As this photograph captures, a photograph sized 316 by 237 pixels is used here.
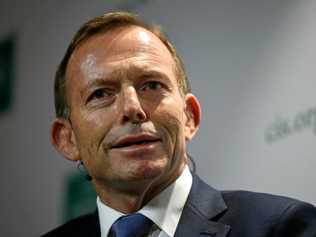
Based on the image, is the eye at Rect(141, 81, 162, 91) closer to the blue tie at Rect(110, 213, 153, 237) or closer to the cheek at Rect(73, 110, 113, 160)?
the cheek at Rect(73, 110, 113, 160)

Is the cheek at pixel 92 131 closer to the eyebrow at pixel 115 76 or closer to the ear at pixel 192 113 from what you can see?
the eyebrow at pixel 115 76

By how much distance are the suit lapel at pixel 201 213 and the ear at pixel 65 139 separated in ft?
0.94

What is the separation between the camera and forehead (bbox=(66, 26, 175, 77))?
1425 mm

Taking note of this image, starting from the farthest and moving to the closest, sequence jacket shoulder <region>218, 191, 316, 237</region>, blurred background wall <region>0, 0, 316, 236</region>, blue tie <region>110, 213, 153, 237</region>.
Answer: blurred background wall <region>0, 0, 316, 236</region> → blue tie <region>110, 213, 153, 237</region> → jacket shoulder <region>218, 191, 316, 237</region>

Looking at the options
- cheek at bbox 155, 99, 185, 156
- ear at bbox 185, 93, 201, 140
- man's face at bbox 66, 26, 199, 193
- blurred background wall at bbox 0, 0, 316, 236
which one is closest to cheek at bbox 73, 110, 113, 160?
man's face at bbox 66, 26, 199, 193

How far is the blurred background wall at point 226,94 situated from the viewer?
162 centimetres

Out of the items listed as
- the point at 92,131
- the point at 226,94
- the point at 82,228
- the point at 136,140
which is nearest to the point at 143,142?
the point at 136,140

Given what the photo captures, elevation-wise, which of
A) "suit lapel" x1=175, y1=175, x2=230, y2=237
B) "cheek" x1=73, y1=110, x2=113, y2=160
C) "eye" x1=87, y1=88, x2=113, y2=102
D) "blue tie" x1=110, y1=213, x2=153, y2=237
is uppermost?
"eye" x1=87, y1=88, x2=113, y2=102

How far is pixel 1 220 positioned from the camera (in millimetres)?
2400

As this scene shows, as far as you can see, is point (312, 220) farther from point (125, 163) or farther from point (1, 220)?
point (1, 220)

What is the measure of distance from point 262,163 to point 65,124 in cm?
49

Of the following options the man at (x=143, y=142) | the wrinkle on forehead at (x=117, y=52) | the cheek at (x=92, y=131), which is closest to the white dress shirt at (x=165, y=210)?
the man at (x=143, y=142)

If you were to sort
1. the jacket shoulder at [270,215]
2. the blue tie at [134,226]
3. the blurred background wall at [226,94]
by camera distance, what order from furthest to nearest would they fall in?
1. the blurred background wall at [226,94]
2. the blue tie at [134,226]
3. the jacket shoulder at [270,215]

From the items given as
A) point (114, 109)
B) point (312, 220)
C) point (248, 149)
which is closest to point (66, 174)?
point (248, 149)
